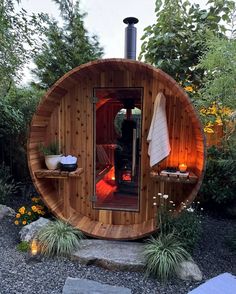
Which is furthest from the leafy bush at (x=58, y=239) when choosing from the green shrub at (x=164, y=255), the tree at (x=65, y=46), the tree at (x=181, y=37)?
the tree at (x=181, y=37)

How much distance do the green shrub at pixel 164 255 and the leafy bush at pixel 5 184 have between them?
3.18m

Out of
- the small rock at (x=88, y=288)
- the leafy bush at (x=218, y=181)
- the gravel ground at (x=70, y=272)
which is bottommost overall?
the gravel ground at (x=70, y=272)

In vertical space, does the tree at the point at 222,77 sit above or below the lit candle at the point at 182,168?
above

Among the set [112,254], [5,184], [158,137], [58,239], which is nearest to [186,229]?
[112,254]

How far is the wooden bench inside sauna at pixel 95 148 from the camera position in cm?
352

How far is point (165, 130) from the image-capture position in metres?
Answer: 3.43

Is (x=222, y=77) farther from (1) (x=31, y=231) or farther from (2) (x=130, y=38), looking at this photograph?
(1) (x=31, y=231)

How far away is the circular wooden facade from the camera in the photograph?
3607mm

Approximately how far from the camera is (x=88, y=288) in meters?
2.59

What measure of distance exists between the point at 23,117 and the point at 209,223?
4.27 m

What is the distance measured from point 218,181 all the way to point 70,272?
3141 millimetres

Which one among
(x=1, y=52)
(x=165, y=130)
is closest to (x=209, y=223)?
(x=165, y=130)

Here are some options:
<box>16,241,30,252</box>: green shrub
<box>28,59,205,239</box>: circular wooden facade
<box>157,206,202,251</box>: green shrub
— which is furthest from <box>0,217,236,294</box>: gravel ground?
<box>28,59,205,239</box>: circular wooden facade

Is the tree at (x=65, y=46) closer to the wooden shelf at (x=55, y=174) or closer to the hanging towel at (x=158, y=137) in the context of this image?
the wooden shelf at (x=55, y=174)
